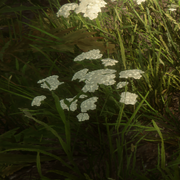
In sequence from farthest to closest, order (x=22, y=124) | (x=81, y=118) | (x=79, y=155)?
1. (x=22, y=124)
2. (x=79, y=155)
3. (x=81, y=118)

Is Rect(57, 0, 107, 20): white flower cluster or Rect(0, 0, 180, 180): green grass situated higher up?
Rect(57, 0, 107, 20): white flower cluster

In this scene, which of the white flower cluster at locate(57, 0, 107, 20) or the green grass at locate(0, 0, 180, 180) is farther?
the white flower cluster at locate(57, 0, 107, 20)

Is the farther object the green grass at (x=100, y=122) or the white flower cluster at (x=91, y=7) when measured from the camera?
the white flower cluster at (x=91, y=7)

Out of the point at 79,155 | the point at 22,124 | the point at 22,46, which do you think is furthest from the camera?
the point at 22,46

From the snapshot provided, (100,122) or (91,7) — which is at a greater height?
(91,7)

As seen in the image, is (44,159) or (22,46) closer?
(44,159)

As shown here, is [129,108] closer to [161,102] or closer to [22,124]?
[161,102]

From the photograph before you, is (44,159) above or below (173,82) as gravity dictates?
below

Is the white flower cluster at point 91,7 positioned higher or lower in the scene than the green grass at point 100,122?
higher

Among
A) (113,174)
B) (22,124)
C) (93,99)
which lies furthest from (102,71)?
(22,124)

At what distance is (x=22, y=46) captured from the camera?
1.01 meters

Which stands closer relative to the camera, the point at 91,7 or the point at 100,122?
the point at 100,122

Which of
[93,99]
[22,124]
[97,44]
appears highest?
[97,44]

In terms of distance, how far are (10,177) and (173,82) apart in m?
0.72
